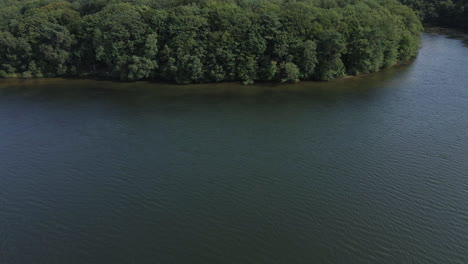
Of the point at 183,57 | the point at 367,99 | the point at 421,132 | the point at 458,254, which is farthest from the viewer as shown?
the point at 183,57

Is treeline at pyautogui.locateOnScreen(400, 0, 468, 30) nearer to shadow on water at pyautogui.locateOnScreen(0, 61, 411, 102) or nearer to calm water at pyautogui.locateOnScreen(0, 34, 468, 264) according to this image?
shadow on water at pyautogui.locateOnScreen(0, 61, 411, 102)

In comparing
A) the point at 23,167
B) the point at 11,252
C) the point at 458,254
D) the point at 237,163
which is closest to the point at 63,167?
the point at 23,167

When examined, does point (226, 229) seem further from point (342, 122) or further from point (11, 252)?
point (342, 122)

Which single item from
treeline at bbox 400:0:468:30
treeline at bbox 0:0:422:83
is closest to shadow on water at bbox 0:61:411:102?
treeline at bbox 0:0:422:83

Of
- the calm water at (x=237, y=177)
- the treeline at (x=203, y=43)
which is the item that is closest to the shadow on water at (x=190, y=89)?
the calm water at (x=237, y=177)

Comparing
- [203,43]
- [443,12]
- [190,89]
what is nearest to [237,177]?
[190,89]

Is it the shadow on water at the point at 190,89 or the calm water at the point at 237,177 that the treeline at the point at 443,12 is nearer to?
the shadow on water at the point at 190,89

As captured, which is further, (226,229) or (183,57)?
(183,57)
